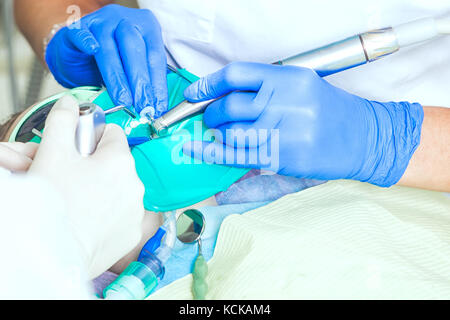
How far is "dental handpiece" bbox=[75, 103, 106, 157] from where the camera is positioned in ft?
1.96

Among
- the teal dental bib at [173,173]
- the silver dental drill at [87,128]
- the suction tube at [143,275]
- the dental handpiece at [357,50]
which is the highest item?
the dental handpiece at [357,50]

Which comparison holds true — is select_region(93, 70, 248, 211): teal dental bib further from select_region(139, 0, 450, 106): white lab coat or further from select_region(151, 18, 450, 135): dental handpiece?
select_region(139, 0, 450, 106): white lab coat

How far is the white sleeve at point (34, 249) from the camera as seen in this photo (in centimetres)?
40

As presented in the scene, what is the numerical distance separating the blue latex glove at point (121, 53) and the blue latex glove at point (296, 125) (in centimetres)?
12

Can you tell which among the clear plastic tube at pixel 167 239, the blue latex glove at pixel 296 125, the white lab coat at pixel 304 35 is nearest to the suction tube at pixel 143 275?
the clear plastic tube at pixel 167 239

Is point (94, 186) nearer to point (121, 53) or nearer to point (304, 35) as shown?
point (121, 53)

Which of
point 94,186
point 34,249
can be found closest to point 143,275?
point 94,186

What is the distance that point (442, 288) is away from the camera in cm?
72

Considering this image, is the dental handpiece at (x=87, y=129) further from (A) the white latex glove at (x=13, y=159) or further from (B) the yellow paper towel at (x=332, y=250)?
(B) the yellow paper towel at (x=332, y=250)

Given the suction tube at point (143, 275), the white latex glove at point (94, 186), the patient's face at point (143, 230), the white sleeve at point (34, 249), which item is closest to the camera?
the white sleeve at point (34, 249)

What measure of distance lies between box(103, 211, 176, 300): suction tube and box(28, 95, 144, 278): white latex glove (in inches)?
3.7

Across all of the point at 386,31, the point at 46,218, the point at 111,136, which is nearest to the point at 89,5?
the point at 111,136

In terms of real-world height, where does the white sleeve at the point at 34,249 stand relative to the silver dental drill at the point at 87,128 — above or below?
below

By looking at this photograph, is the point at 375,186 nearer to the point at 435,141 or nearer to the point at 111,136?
the point at 435,141
